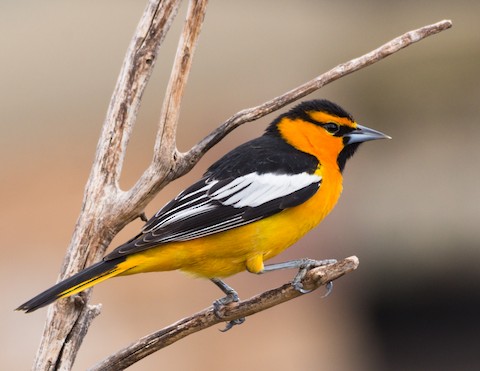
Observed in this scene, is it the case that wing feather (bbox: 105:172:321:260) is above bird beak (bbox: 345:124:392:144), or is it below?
below

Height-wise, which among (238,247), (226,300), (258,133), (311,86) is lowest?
(226,300)

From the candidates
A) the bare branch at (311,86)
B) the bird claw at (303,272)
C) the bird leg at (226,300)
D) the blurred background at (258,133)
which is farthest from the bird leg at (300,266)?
the blurred background at (258,133)

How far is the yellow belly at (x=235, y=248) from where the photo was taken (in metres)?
3.74

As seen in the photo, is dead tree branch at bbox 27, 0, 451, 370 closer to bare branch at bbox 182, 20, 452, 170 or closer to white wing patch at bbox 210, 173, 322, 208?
bare branch at bbox 182, 20, 452, 170

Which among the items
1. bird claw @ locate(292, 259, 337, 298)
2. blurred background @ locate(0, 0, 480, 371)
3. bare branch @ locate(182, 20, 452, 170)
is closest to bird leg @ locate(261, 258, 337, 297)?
bird claw @ locate(292, 259, 337, 298)

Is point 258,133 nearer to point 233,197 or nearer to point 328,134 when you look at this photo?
point 328,134

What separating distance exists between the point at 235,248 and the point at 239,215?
113 millimetres

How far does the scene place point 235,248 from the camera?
12.4 feet

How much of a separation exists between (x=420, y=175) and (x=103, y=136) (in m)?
4.35

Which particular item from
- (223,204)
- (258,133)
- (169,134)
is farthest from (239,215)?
(258,133)

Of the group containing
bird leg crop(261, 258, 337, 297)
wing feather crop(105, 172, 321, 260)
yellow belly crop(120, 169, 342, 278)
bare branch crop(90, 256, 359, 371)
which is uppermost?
wing feather crop(105, 172, 321, 260)

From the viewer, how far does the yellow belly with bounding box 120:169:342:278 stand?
3.74 m

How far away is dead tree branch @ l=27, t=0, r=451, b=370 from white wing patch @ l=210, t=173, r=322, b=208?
0.83 ft

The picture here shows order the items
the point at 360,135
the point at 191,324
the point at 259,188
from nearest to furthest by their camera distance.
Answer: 1. the point at 191,324
2. the point at 259,188
3. the point at 360,135
